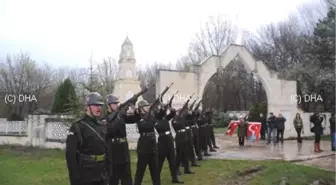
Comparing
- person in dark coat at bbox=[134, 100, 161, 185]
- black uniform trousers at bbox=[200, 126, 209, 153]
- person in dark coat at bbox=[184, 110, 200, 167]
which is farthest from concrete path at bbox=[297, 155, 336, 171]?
person in dark coat at bbox=[134, 100, 161, 185]

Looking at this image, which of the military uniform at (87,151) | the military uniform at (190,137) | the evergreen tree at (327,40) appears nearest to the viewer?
the military uniform at (87,151)

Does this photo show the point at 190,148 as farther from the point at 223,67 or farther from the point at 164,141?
the point at 223,67

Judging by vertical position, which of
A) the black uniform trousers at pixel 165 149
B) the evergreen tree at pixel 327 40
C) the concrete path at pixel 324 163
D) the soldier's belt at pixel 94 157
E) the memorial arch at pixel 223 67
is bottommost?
the concrete path at pixel 324 163

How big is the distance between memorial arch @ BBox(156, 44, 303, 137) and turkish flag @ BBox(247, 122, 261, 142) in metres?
1.92

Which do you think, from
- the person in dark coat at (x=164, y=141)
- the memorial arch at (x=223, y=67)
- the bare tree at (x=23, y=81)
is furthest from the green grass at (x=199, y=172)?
the bare tree at (x=23, y=81)

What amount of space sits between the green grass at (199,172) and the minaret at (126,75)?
16593mm

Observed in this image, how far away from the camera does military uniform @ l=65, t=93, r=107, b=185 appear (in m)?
5.80

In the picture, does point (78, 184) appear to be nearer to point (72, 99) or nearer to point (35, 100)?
point (72, 99)

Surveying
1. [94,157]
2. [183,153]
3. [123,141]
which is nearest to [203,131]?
[183,153]

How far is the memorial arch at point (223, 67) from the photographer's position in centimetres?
1981

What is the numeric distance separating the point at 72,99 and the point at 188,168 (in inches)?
332

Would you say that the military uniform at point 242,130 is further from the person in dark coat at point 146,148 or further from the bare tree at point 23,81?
the bare tree at point 23,81

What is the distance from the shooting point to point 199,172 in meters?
12.3

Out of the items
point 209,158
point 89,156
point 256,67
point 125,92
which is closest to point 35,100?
point 125,92
